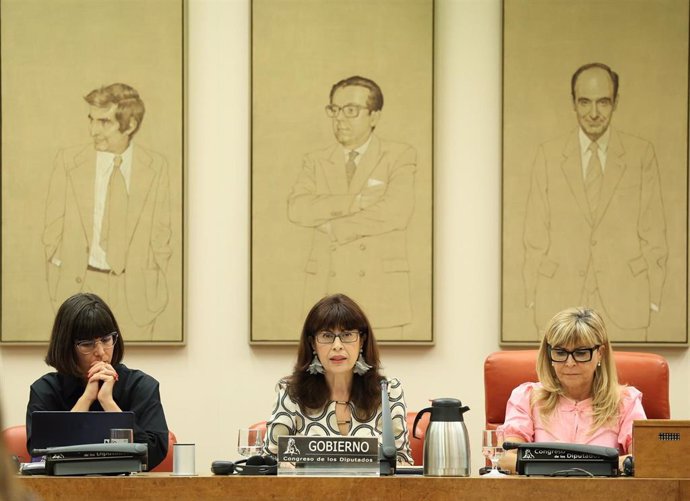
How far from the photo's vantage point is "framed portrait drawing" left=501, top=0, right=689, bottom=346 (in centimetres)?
463

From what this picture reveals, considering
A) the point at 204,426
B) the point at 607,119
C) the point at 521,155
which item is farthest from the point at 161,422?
the point at 607,119

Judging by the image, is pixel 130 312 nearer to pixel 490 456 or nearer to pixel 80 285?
pixel 80 285

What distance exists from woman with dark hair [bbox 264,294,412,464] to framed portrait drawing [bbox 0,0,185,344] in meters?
1.11

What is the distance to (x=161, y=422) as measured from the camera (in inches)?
147

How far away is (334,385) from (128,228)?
150 cm

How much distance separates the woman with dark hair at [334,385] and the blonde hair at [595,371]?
561 millimetres

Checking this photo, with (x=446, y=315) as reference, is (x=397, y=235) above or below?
above

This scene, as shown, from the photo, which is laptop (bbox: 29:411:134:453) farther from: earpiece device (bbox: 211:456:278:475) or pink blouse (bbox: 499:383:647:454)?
pink blouse (bbox: 499:383:647:454)

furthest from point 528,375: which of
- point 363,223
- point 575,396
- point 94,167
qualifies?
point 94,167

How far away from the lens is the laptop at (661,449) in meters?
2.68

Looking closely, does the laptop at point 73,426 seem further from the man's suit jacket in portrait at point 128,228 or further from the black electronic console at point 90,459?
the man's suit jacket in portrait at point 128,228

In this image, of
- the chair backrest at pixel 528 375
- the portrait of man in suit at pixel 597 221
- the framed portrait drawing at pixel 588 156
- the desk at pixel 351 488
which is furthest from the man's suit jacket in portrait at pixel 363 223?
the desk at pixel 351 488

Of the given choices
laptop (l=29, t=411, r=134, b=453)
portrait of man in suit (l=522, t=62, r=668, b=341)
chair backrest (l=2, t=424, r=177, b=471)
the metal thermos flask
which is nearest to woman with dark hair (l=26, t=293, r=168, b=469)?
chair backrest (l=2, t=424, r=177, b=471)

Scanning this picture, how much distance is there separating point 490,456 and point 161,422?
1.37 meters
